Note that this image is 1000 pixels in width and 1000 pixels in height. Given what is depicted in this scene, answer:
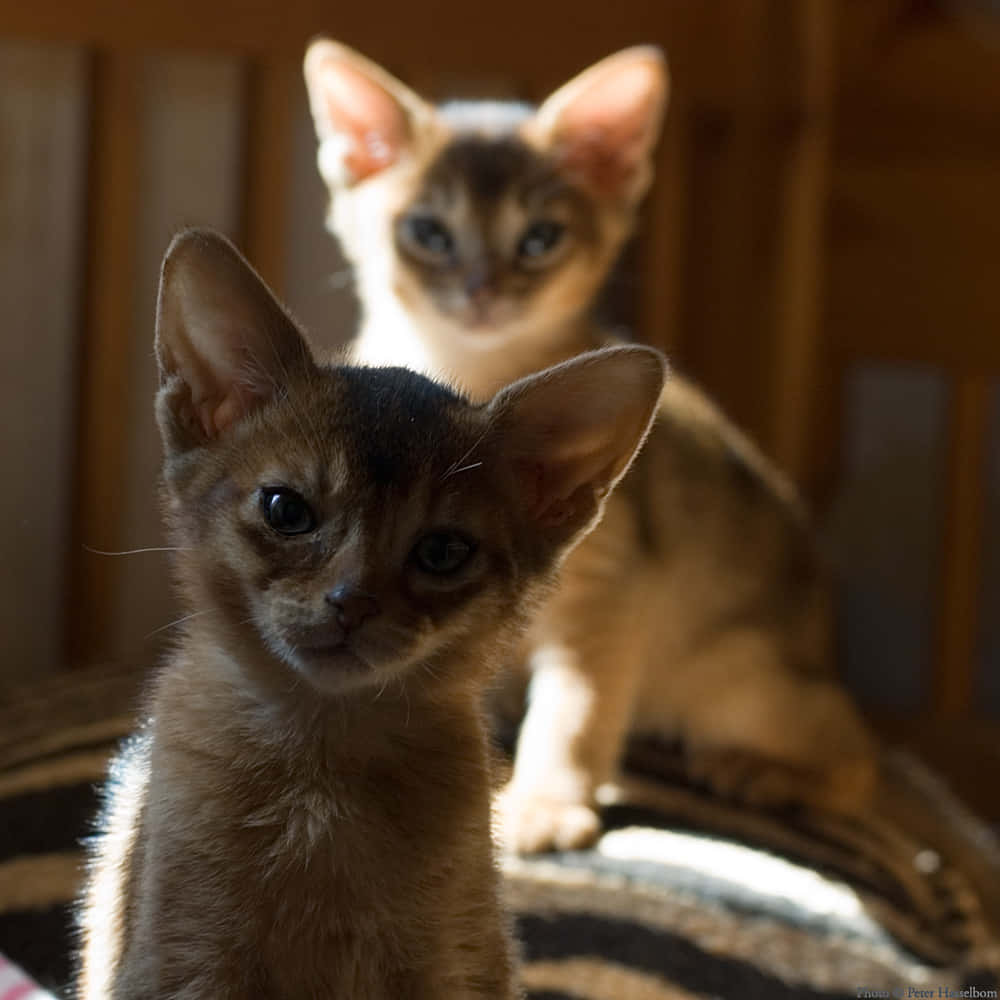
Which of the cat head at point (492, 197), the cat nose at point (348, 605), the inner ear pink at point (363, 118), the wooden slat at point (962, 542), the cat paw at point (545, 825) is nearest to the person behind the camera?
the cat nose at point (348, 605)

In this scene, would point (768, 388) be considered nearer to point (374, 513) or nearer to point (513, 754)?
point (513, 754)

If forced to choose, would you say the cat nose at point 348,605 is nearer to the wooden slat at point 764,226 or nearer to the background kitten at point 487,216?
the background kitten at point 487,216

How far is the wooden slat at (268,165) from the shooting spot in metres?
1.82

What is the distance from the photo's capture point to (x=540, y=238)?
159 cm

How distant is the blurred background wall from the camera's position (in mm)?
1832

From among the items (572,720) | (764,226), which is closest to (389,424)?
(572,720)

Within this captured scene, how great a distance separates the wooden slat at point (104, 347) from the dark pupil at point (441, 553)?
1130 mm

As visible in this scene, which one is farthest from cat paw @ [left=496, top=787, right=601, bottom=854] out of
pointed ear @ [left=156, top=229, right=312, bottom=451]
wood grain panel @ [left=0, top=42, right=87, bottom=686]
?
wood grain panel @ [left=0, top=42, right=87, bottom=686]

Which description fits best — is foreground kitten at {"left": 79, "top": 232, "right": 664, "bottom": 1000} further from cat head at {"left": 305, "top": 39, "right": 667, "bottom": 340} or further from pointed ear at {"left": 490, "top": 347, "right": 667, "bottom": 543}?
cat head at {"left": 305, "top": 39, "right": 667, "bottom": 340}

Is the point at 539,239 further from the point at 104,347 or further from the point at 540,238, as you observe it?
the point at 104,347

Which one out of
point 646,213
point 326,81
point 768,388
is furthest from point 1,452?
point 768,388

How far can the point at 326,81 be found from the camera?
142 cm

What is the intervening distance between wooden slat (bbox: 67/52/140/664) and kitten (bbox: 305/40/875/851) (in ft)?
1.11

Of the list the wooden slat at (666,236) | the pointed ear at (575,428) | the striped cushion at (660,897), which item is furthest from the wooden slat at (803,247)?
the pointed ear at (575,428)
